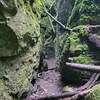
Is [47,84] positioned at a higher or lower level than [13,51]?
lower

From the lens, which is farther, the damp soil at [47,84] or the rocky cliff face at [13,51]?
the damp soil at [47,84]

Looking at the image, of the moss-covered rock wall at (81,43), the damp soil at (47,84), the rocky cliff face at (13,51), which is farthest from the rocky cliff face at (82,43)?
the rocky cliff face at (13,51)

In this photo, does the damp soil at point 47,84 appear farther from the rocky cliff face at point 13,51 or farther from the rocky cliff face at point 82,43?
the rocky cliff face at point 13,51

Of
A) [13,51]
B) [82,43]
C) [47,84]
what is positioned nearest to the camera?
[13,51]

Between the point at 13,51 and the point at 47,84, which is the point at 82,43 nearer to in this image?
the point at 47,84

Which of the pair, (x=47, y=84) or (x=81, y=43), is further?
(x=47, y=84)

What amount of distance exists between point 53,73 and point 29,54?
3901 millimetres

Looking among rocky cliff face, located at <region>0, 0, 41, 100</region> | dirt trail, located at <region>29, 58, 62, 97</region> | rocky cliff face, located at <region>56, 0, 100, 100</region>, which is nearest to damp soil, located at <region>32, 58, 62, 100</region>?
dirt trail, located at <region>29, 58, 62, 97</region>

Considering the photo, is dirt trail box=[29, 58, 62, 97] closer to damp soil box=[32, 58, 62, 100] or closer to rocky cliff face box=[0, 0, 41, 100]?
damp soil box=[32, 58, 62, 100]

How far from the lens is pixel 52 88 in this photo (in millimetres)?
6629

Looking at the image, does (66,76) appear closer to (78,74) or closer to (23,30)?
(78,74)

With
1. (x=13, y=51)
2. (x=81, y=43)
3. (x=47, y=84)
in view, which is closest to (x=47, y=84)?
(x=47, y=84)

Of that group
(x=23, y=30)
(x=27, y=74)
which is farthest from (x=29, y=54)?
(x=23, y=30)

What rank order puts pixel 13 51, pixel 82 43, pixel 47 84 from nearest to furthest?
pixel 13 51 → pixel 82 43 → pixel 47 84
